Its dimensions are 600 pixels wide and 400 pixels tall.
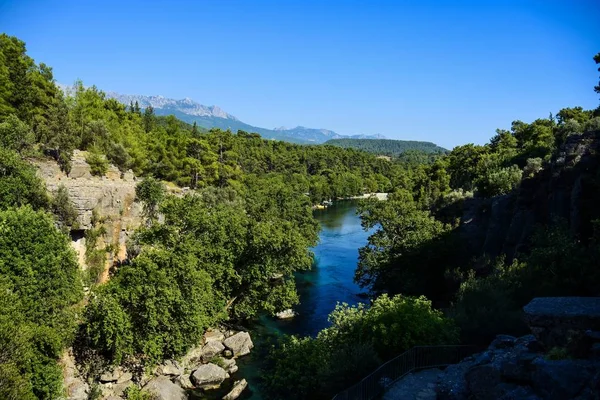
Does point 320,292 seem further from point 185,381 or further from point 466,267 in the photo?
point 185,381

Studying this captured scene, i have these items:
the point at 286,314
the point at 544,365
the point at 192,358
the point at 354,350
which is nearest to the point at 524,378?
the point at 544,365

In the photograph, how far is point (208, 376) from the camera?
89.1ft

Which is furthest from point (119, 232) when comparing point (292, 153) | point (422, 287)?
point (292, 153)

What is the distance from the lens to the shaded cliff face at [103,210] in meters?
35.2

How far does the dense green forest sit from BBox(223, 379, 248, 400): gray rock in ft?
9.76

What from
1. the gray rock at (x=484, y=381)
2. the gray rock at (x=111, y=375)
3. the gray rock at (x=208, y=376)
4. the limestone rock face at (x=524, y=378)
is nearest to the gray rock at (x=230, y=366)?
the gray rock at (x=208, y=376)

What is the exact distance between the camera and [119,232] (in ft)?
126

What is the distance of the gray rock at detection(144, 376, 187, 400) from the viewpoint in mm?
24370

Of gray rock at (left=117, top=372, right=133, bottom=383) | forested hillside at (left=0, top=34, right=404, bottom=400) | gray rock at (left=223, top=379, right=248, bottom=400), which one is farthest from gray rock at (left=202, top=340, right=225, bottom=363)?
gray rock at (left=117, top=372, right=133, bottom=383)

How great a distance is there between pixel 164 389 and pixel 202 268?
354 inches

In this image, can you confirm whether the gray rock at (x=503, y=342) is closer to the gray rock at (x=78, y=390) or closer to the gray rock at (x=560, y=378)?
the gray rock at (x=560, y=378)

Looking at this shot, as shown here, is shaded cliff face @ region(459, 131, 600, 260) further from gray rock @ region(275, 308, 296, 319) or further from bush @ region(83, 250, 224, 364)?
bush @ region(83, 250, 224, 364)

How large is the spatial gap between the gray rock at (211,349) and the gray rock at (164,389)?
4119mm

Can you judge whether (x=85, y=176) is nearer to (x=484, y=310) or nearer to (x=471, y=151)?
(x=484, y=310)
